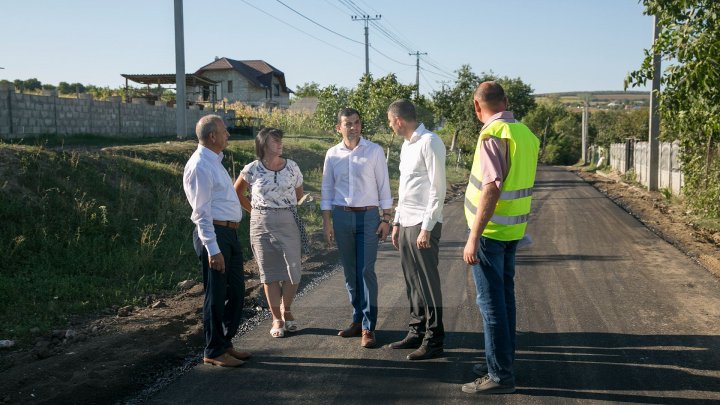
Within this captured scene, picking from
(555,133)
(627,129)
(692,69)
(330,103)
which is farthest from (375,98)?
(555,133)

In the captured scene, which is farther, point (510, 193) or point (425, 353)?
point (425, 353)

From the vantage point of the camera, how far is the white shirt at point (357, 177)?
5852mm

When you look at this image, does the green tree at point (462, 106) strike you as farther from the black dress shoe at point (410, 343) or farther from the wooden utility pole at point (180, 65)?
the black dress shoe at point (410, 343)

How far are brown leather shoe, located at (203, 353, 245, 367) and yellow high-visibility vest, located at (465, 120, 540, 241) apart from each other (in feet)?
6.88

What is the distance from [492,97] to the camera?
4.65 meters

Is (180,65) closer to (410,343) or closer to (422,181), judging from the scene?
(422,181)

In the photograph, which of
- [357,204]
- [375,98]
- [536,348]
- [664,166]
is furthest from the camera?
[375,98]

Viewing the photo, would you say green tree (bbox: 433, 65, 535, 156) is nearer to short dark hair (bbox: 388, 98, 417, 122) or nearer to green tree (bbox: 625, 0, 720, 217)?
green tree (bbox: 625, 0, 720, 217)

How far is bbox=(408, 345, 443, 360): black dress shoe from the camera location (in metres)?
5.27

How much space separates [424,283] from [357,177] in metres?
1.12

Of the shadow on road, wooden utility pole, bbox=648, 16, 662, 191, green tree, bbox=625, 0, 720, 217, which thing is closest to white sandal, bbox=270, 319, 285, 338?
the shadow on road

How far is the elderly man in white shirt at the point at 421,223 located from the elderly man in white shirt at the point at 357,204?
40 cm

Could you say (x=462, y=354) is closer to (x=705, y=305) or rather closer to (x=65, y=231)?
(x=705, y=305)

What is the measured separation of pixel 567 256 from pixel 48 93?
15.7 metres
